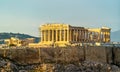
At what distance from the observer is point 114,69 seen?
189 feet

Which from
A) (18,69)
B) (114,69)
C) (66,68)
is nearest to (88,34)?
(114,69)

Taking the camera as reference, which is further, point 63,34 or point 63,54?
point 63,34

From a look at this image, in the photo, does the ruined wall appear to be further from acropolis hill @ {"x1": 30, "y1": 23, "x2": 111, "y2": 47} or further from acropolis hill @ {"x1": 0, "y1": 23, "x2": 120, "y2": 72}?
acropolis hill @ {"x1": 30, "y1": 23, "x2": 111, "y2": 47}

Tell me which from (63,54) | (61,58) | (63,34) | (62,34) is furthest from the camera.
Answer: (63,34)

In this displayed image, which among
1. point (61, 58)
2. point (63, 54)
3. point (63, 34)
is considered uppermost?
point (63, 34)

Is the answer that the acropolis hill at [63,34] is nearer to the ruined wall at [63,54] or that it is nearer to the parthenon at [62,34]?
the parthenon at [62,34]

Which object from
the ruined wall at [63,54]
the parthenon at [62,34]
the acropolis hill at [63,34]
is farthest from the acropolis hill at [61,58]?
the parthenon at [62,34]

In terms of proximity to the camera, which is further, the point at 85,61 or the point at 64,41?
the point at 64,41

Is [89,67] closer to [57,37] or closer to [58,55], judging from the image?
[58,55]

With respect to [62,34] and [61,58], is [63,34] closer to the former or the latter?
[62,34]

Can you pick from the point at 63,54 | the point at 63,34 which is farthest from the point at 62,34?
the point at 63,54

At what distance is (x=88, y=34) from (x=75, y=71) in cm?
3634

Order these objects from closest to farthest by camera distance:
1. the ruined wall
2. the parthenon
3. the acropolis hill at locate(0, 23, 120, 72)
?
the acropolis hill at locate(0, 23, 120, 72) < the ruined wall < the parthenon

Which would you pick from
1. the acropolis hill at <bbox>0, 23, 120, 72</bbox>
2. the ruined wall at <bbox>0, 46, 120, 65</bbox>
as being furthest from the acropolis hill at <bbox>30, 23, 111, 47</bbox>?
the acropolis hill at <bbox>0, 23, 120, 72</bbox>
